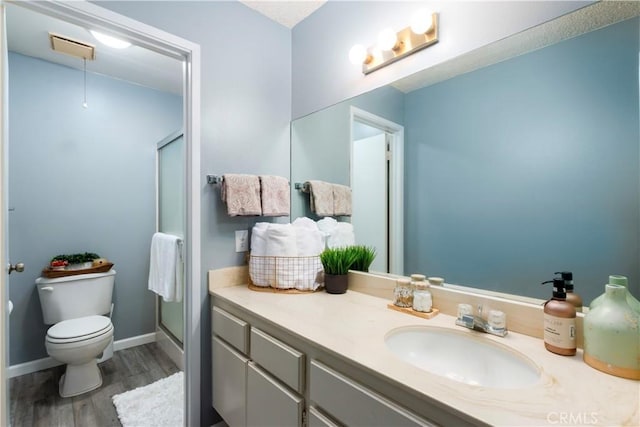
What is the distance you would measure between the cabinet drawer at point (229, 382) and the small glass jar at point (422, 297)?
2.50ft

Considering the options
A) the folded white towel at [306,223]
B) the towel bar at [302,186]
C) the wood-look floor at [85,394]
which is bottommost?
the wood-look floor at [85,394]

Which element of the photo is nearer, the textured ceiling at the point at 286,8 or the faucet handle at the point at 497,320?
the faucet handle at the point at 497,320

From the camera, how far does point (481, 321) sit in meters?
1.01

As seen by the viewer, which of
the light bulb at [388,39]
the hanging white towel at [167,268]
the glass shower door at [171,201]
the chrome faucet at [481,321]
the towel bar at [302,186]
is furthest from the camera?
the glass shower door at [171,201]

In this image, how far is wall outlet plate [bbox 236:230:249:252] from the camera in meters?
1.66

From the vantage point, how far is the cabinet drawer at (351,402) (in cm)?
72

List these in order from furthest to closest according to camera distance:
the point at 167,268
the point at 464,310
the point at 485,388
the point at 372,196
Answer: the point at 167,268
the point at 372,196
the point at 464,310
the point at 485,388

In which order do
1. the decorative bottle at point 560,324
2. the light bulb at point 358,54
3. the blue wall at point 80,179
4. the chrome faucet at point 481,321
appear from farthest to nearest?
the blue wall at point 80,179 → the light bulb at point 358,54 → the chrome faucet at point 481,321 → the decorative bottle at point 560,324

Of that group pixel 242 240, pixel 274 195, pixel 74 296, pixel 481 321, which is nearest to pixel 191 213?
pixel 242 240

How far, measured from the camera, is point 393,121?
55.8 inches

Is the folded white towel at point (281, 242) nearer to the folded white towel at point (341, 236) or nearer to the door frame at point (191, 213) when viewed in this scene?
the folded white towel at point (341, 236)

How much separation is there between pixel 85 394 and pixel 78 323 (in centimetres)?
46

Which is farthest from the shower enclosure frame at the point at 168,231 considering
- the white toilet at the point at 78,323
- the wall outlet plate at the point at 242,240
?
the wall outlet plate at the point at 242,240

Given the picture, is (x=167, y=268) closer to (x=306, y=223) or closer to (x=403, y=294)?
(x=306, y=223)
